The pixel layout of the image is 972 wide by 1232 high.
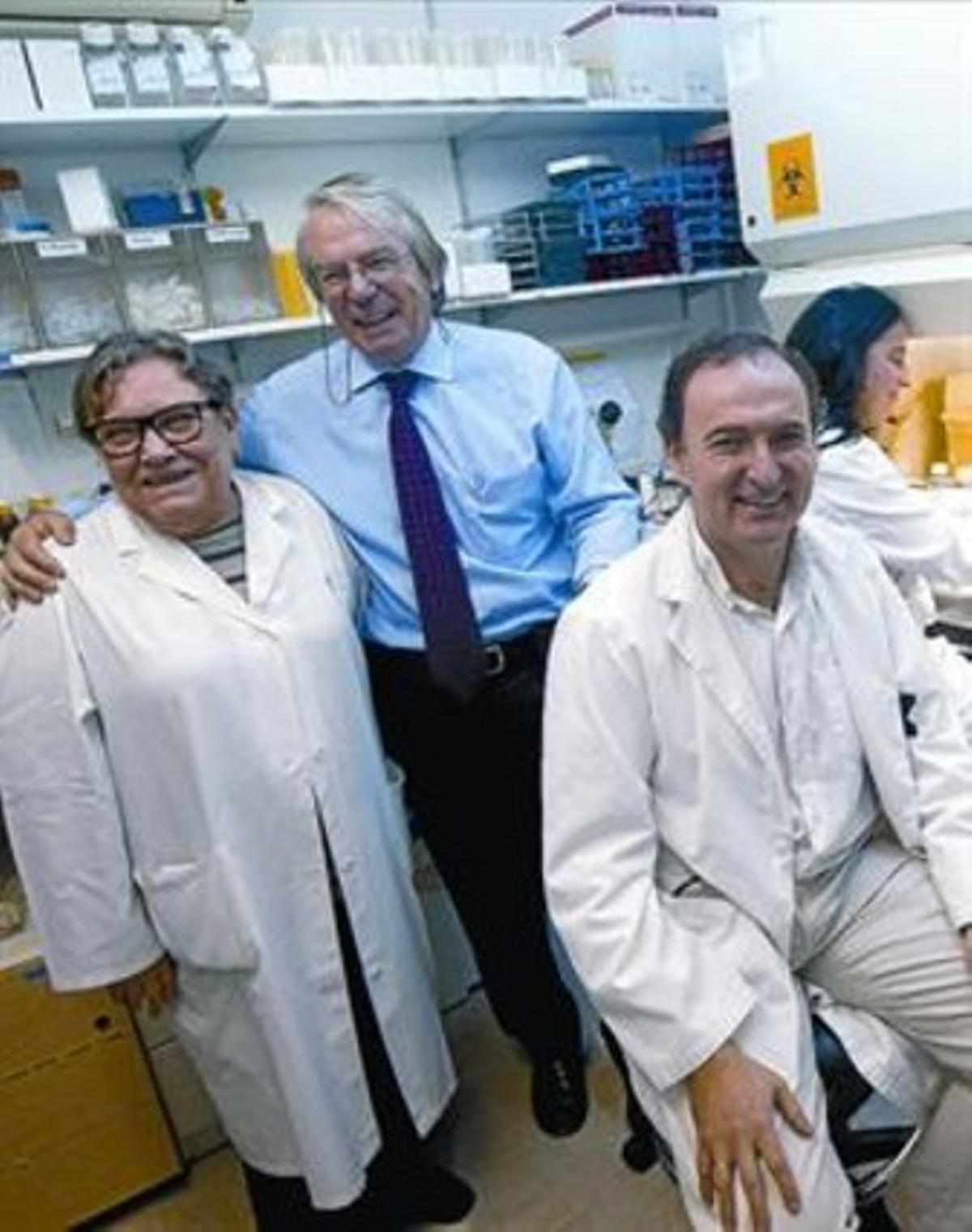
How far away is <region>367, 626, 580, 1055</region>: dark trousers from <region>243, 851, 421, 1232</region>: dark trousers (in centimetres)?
30

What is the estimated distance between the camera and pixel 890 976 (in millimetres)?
1232

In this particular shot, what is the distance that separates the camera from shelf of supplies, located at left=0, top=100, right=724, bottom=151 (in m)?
1.96

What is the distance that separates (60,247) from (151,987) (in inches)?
53.7

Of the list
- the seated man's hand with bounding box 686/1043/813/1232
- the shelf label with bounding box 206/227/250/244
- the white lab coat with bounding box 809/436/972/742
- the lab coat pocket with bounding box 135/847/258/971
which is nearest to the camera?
the seated man's hand with bounding box 686/1043/813/1232

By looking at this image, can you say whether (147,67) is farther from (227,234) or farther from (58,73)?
(227,234)

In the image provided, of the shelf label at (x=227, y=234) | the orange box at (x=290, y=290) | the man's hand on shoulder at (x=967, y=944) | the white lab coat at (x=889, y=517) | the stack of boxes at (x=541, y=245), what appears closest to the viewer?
the man's hand on shoulder at (x=967, y=944)

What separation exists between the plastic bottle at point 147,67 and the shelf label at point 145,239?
9.7 inches

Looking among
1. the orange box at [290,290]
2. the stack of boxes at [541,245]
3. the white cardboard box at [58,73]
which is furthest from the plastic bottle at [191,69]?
the stack of boxes at [541,245]

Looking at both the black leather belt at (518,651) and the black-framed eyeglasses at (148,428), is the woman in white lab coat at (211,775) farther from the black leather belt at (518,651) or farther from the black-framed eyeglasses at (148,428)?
the black leather belt at (518,651)

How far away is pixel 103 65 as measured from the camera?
6.20ft

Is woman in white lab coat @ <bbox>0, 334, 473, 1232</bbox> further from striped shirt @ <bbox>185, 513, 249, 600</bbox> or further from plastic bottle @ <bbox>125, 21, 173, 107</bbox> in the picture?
plastic bottle @ <bbox>125, 21, 173, 107</bbox>

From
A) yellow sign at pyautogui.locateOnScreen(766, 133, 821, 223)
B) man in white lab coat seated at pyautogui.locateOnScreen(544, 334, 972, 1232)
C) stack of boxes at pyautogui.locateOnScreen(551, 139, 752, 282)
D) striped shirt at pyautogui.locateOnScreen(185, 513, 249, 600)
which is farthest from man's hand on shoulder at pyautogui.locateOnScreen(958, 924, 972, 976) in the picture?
stack of boxes at pyautogui.locateOnScreen(551, 139, 752, 282)

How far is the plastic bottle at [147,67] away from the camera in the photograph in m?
1.91

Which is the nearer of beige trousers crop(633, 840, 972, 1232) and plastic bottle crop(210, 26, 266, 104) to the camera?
beige trousers crop(633, 840, 972, 1232)
